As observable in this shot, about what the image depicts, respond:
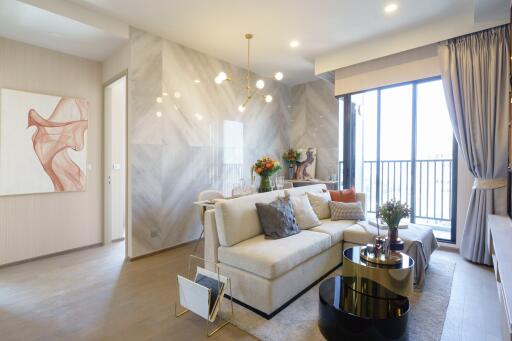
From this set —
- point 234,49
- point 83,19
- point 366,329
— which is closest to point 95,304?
point 366,329

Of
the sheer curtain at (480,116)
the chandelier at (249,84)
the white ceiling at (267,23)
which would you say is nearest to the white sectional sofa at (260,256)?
the chandelier at (249,84)

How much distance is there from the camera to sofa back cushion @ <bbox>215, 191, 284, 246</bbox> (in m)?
2.56

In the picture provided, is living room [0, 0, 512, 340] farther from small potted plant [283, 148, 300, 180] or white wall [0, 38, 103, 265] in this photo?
small potted plant [283, 148, 300, 180]

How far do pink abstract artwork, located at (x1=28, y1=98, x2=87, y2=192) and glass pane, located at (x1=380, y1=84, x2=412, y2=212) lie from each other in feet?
16.0

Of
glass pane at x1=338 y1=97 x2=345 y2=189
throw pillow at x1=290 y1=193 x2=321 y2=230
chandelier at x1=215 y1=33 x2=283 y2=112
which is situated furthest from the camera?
glass pane at x1=338 y1=97 x2=345 y2=189

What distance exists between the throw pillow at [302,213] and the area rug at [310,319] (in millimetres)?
732

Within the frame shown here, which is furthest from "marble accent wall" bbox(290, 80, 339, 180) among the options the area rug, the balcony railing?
the area rug

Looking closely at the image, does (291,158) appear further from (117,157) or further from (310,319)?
(310,319)

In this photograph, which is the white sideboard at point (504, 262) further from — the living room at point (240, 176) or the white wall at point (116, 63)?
the white wall at point (116, 63)

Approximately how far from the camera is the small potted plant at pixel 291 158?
6.02 m

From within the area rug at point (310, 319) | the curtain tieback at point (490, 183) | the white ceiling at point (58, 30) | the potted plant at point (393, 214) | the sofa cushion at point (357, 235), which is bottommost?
the area rug at point (310, 319)

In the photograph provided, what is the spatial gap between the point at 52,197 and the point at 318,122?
4862 mm

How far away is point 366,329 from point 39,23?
4.38 meters

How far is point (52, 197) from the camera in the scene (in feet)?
12.3
